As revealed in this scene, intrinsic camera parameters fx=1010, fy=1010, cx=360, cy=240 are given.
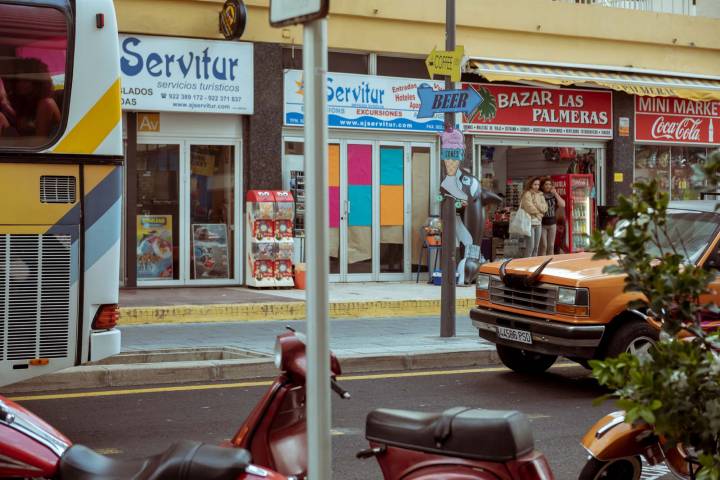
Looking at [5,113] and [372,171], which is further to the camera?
[372,171]

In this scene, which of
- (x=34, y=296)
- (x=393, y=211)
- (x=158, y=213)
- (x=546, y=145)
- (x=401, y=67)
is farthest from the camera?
(x=546, y=145)

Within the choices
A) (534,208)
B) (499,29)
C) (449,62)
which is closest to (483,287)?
(449,62)

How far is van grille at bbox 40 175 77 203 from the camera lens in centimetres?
713

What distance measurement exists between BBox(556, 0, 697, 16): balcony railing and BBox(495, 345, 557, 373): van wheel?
44.5 feet

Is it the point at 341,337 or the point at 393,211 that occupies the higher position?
the point at 393,211

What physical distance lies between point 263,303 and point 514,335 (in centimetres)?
586

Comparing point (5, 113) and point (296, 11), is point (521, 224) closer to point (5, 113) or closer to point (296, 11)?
point (5, 113)

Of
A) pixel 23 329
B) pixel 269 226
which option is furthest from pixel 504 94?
pixel 23 329

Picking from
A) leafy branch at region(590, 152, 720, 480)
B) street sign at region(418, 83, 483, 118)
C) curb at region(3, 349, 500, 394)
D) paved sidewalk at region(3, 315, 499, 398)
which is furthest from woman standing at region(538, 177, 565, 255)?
leafy branch at region(590, 152, 720, 480)

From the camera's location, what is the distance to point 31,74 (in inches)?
286

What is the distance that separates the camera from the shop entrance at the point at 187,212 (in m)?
17.1

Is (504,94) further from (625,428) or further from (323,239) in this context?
(323,239)

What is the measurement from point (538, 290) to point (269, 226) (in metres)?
8.56

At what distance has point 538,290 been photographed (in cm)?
914
